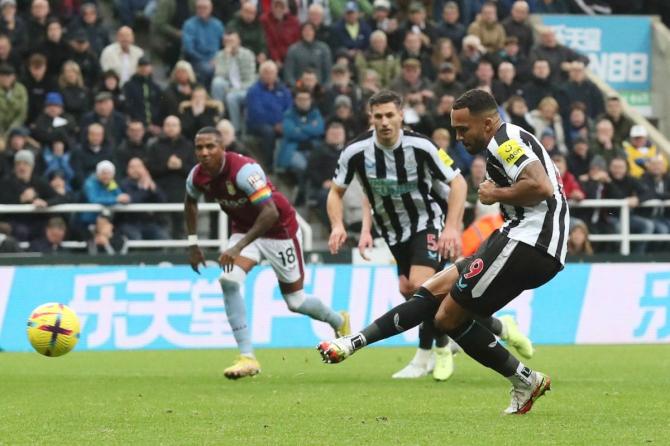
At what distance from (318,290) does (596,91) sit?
828cm

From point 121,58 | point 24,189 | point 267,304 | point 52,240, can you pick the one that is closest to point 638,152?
point 267,304

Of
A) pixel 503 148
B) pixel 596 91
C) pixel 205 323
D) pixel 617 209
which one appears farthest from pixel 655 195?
pixel 503 148

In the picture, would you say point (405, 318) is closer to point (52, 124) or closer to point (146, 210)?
point (146, 210)

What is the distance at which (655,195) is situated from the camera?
70.8 feet

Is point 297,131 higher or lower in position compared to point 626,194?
higher

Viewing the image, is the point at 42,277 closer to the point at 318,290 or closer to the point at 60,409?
the point at 318,290

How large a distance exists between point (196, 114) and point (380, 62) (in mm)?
3610

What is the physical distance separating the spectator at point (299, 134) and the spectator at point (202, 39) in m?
1.79

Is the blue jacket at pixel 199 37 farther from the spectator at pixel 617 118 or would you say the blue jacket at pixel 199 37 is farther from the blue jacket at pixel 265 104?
the spectator at pixel 617 118

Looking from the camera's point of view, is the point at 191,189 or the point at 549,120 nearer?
the point at 191,189

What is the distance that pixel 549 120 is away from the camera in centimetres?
2244

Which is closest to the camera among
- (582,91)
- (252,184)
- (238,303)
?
(252,184)

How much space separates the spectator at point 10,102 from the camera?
780 inches

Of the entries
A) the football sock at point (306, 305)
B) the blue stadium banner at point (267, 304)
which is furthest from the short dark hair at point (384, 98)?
the blue stadium banner at point (267, 304)
